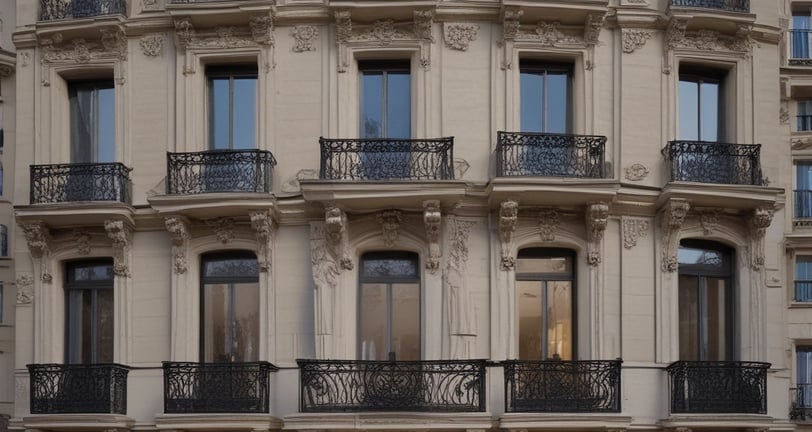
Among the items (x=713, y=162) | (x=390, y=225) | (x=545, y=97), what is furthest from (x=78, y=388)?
(x=713, y=162)

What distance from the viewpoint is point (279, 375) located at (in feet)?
66.9

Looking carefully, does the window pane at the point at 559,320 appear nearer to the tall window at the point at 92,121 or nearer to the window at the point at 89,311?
the window at the point at 89,311

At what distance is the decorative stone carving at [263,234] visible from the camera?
2033 centimetres

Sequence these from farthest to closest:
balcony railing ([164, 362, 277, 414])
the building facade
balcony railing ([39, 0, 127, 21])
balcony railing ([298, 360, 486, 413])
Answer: balcony railing ([39, 0, 127, 21]), the building facade, balcony railing ([164, 362, 277, 414]), balcony railing ([298, 360, 486, 413])

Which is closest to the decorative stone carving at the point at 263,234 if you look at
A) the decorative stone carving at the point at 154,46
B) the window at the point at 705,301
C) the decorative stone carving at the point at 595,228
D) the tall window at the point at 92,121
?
the tall window at the point at 92,121

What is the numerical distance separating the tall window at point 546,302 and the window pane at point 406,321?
1.82m

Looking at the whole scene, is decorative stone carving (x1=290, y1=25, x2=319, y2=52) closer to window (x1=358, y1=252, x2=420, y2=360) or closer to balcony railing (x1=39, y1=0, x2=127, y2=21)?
balcony railing (x1=39, y1=0, x2=127, y2=21)

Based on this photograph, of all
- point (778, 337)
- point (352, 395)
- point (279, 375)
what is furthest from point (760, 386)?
point (279, 375)

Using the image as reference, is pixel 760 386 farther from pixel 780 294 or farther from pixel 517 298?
pixel 517 298

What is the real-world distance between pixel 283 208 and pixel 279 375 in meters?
2.95

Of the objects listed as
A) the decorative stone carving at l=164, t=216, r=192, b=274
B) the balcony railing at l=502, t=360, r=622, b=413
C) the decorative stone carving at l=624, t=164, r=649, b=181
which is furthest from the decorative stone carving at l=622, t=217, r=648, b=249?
the decorative stone carving at l=164, t=216, r=192, b=274

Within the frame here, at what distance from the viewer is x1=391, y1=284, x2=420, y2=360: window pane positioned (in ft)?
67.6

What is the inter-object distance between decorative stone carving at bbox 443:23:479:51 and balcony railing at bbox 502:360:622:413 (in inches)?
227

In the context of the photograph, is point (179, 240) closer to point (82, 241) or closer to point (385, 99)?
point (82, 241)
